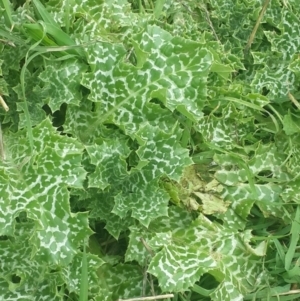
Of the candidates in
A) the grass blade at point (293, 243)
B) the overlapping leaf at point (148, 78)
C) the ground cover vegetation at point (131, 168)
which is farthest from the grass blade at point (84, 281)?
the grass blade at point (293, 243)

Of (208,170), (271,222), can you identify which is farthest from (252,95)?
(271,222)

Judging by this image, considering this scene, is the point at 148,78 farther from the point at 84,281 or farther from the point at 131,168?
the point at 84,281

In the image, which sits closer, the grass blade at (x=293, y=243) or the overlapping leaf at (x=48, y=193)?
the overlapping leaf at (x=48, y=193)

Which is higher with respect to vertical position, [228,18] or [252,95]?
[228,18]

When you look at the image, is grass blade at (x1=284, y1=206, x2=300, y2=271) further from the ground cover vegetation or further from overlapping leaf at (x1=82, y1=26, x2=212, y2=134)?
overlapping leaf at (x1=82, y1=26, x2=212, y2=134)

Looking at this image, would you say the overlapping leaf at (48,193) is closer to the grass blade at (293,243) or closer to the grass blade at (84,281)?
the grass blade at (84,281)

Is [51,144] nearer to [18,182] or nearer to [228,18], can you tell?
[18,182]

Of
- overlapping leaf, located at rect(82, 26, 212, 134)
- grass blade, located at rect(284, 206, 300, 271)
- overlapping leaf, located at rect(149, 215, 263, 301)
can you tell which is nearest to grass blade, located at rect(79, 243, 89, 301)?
overlapping leaf, located at rect(149, 215, 263, 301)

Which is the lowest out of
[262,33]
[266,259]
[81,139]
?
[266,259]
